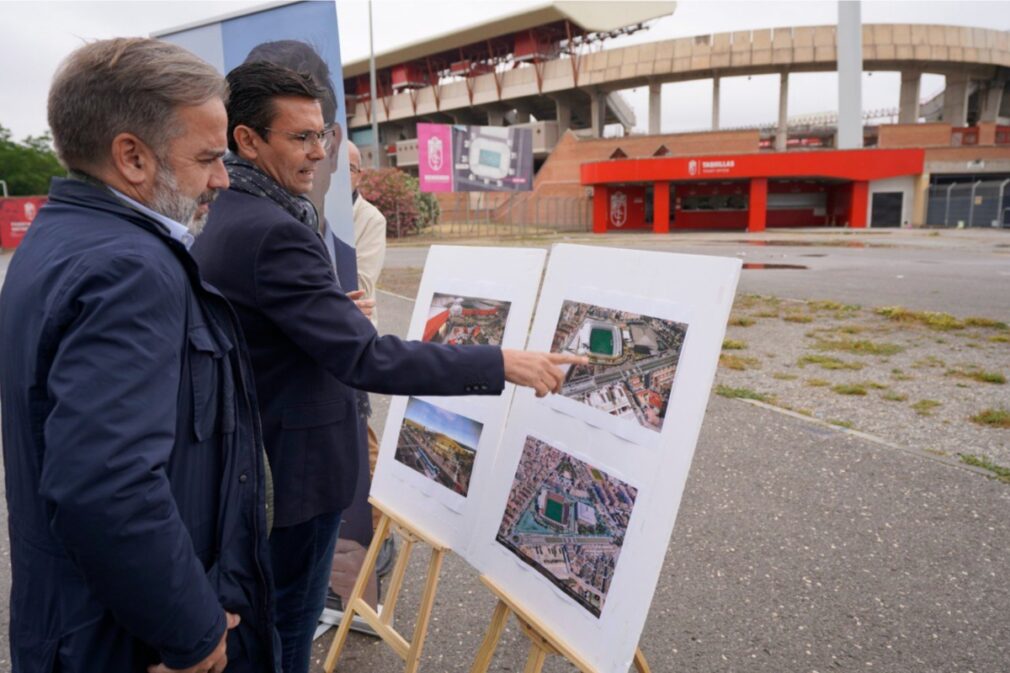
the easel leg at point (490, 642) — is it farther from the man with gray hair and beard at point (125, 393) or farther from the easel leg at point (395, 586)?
the man with gray hair and beard at point (125, 393)

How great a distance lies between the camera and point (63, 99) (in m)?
1.16

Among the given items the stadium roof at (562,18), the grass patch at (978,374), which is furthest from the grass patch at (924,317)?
the stadium roof at (562,18)

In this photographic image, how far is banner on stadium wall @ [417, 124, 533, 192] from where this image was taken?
86.5ft

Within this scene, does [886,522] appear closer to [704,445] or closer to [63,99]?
[704,445]

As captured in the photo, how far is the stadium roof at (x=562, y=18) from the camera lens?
40656mm

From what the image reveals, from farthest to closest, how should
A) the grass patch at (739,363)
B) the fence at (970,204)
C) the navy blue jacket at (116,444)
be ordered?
the fence at (970,204), the grass patch at (739,363), the navy blue jacket at (116,444)

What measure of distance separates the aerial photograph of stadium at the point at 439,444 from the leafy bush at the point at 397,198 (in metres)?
24.9

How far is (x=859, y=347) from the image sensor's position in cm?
735

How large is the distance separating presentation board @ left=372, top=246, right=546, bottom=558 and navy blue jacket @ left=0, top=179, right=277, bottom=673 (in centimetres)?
96

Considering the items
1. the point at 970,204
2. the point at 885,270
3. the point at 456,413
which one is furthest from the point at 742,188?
the point at 456,413

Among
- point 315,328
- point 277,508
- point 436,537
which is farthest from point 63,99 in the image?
point 436,537

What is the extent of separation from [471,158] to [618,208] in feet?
32.9

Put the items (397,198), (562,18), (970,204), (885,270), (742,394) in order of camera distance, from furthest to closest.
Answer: (562,18) < (970,204) < (397,198) < (885,270) < (742,394)

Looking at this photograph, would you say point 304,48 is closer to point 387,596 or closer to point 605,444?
point 605,444
